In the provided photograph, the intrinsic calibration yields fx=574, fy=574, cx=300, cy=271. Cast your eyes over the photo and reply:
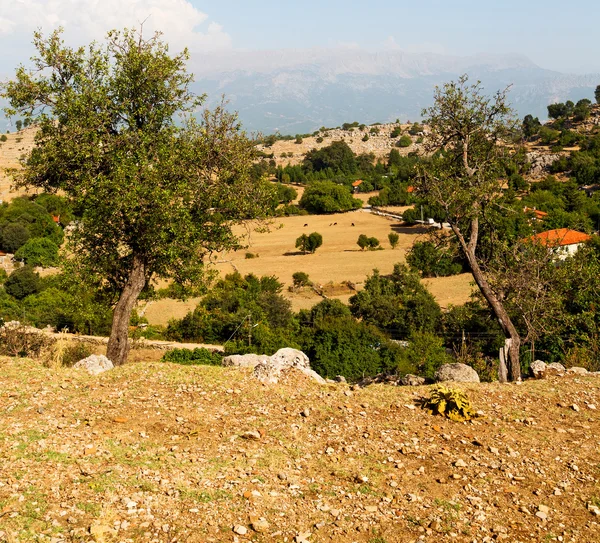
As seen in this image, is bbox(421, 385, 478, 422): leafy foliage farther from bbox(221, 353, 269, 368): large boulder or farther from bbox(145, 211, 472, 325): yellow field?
bbox(145, 211, 472, 325): yellow field

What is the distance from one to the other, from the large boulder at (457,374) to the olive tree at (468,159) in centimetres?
193

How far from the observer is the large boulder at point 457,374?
14.4 meters

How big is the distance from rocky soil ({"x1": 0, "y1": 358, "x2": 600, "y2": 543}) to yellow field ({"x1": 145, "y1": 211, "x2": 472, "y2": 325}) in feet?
59.7

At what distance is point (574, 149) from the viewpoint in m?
111

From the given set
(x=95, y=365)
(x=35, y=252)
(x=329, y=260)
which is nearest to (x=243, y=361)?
(x=95, y=365)

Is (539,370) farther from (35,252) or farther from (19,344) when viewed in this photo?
(35,252)

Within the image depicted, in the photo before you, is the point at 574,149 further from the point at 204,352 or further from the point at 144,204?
the point at 144,204

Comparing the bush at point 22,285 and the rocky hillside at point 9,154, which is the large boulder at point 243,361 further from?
the rocky hillside at point 9,154

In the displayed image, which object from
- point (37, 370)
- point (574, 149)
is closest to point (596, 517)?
point (37, 370)

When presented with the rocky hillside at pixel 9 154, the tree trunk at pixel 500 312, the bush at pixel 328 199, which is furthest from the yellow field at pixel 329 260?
the rocky hillside at pixel 9 154

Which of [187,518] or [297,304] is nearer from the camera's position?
[187,518]

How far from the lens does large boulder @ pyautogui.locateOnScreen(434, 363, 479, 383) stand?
14438mm

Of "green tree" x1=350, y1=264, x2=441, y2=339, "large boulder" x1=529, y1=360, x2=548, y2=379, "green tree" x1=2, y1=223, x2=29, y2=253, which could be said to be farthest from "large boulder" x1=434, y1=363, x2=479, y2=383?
"green tree" x1=2, y1=223, x2=29, y2=253

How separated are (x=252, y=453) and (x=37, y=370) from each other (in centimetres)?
610
